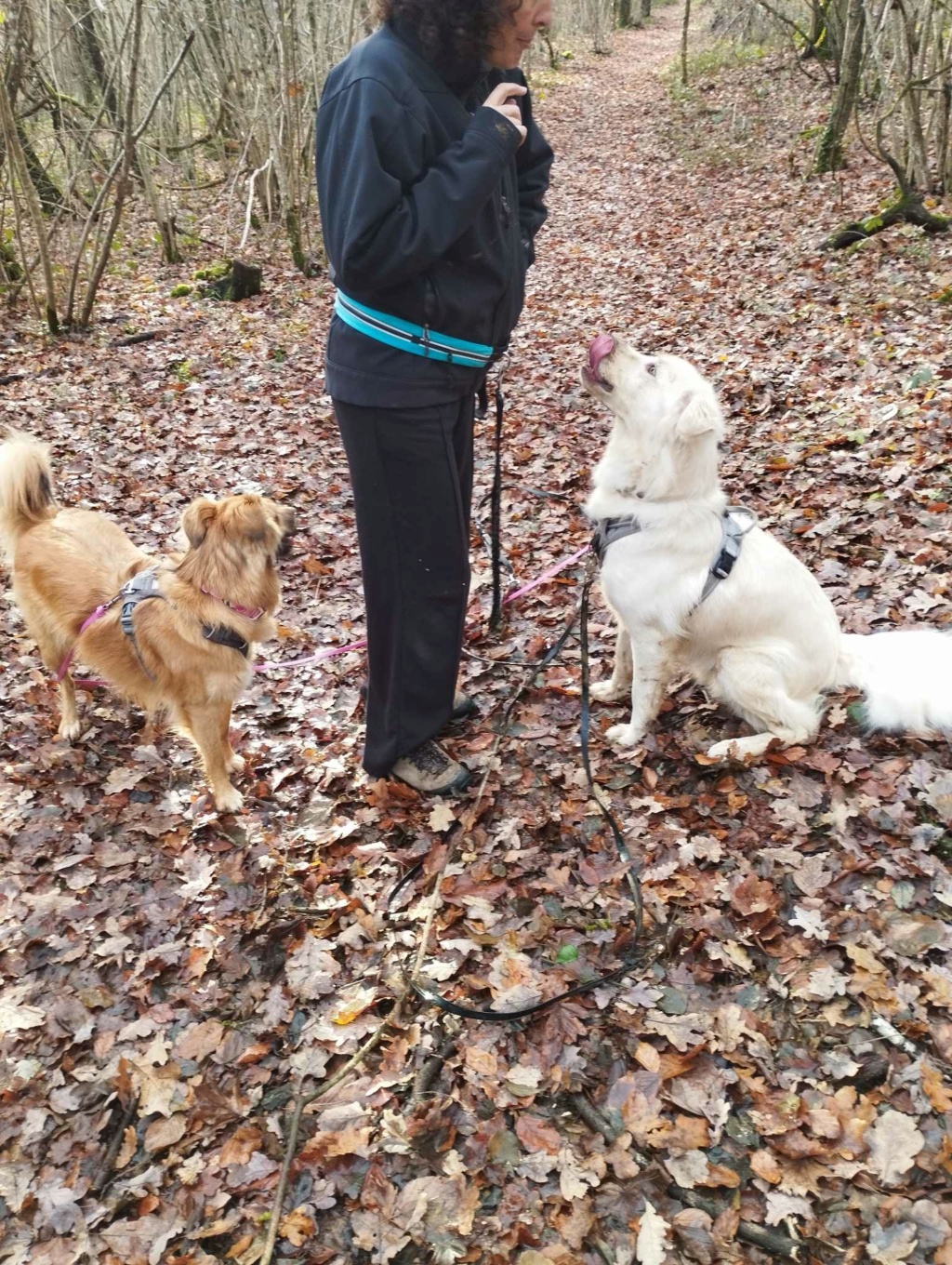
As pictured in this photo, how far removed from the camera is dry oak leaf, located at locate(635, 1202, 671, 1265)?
2.28m

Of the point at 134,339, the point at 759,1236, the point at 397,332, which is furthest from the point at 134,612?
the point at 134,339

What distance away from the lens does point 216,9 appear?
13266mm

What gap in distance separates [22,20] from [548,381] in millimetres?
7924

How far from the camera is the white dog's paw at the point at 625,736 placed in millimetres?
4121

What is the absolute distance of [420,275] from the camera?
2.79 meters

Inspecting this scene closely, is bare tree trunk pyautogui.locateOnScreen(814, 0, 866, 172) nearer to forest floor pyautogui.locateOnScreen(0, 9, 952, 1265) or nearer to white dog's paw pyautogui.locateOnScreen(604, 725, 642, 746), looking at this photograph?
forest floor pyautogui.locateOnScreen(0, 9, 952, 1265)

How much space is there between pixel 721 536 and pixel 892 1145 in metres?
2.47

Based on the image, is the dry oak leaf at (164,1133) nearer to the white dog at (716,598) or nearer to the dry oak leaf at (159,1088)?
the dry oak leaf at (159,1088)

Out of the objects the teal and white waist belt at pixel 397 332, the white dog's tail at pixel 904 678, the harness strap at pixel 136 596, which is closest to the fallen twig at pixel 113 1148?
the harness strap at pixel 136 596

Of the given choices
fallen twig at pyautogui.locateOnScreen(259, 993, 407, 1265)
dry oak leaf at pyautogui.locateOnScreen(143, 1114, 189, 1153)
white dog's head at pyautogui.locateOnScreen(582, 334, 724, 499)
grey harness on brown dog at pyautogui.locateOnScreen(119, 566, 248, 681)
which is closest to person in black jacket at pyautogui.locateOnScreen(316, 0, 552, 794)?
white dog's head at pyautogui.locateOnScreen(582, 334, 724, 499)

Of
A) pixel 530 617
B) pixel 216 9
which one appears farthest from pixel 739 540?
pixel 216 9

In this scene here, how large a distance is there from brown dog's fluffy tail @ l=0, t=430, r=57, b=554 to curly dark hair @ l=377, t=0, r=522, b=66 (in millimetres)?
2968

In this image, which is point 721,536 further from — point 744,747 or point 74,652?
point 74,652

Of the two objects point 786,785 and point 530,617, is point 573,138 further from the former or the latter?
point 786,785
